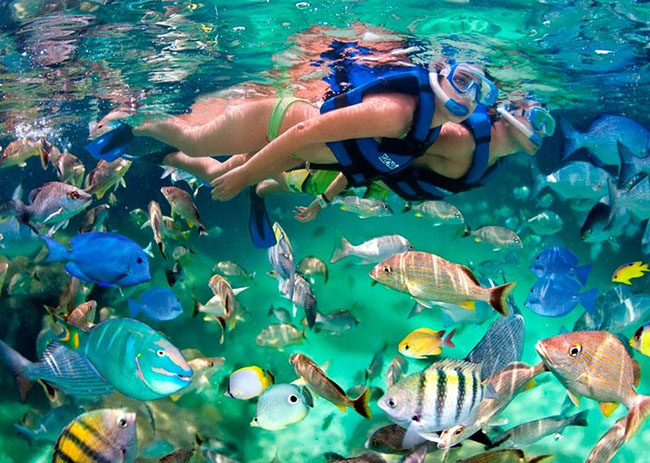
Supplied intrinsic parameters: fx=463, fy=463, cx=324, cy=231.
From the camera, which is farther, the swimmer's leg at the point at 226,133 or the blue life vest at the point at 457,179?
the swimmer's leg at the point at 226,133

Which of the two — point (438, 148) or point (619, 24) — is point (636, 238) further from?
point (438, 148)

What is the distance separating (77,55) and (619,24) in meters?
10.1

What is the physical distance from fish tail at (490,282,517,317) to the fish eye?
1.71ft

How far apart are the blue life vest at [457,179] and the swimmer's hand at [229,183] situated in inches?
71.5

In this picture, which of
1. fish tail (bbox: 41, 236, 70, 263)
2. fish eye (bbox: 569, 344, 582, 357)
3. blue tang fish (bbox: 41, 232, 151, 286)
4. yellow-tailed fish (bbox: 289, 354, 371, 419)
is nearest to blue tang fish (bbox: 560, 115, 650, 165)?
fish eye (bbox: 569, 344, 582, 357)

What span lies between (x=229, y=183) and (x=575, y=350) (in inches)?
135

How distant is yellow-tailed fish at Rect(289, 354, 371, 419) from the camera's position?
11.3ft

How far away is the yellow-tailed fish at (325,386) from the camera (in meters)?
3.45

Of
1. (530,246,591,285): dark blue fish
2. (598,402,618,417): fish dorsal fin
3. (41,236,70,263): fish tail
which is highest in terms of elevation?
(41,236,70,263): fish tail

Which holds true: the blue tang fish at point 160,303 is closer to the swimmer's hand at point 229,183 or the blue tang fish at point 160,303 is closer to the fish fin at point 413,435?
the swimmer's hand at point 229,183

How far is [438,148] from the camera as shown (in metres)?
5.22

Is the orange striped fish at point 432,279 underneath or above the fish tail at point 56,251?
underneath

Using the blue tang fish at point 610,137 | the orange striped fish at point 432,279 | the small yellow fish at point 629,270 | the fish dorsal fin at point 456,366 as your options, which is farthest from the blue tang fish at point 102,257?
the blue tang fish at point 610,137

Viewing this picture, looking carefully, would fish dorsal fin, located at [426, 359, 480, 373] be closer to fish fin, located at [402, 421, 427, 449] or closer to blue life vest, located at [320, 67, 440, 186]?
fish fin, located at [402, 421, 427, 449]
